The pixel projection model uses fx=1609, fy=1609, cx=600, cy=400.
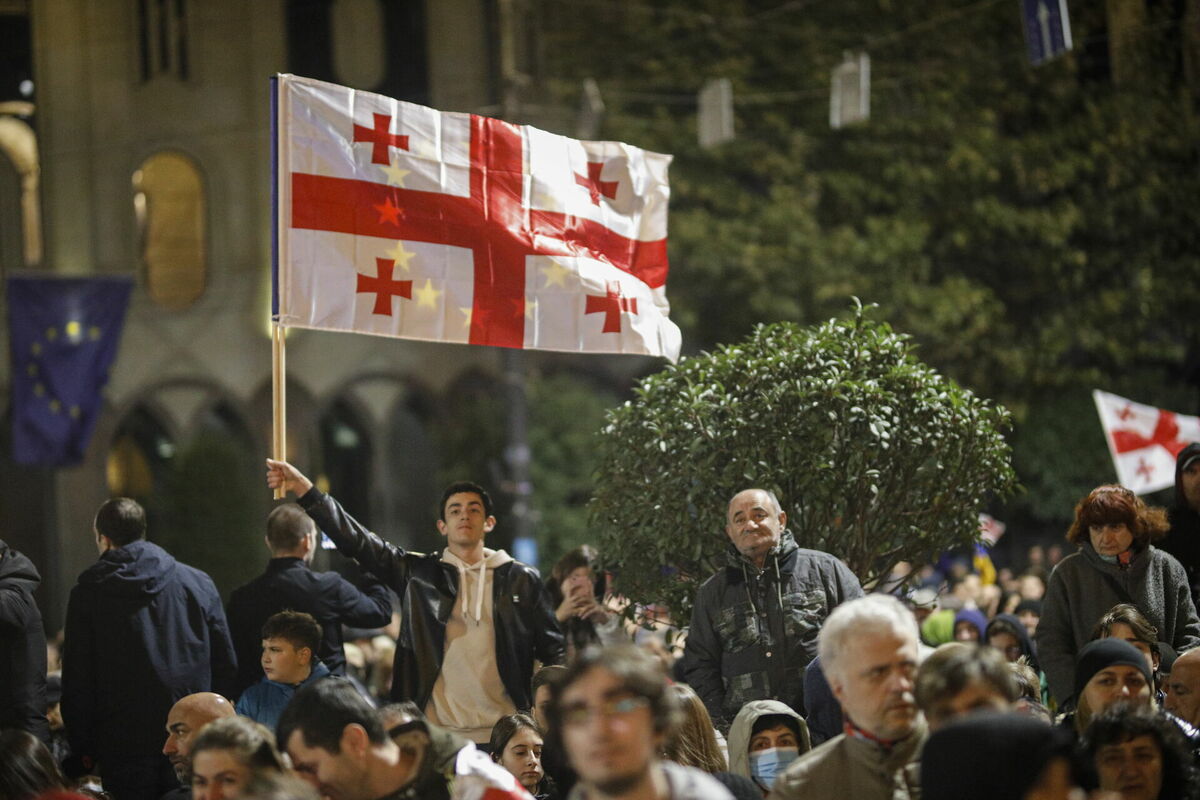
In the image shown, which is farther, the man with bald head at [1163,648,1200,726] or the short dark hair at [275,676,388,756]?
the man with bald head at [1163,648,1200,726]

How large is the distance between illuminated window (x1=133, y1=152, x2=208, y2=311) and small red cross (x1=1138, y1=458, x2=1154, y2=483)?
16.6 meters

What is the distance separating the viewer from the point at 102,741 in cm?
802

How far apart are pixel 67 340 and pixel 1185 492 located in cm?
1398

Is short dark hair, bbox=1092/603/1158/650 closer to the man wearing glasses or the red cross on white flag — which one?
the man wearing glasses

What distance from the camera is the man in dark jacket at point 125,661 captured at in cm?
801

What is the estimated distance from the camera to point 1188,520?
29.3 ft

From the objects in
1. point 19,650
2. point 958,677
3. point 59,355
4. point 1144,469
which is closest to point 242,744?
point 958,677

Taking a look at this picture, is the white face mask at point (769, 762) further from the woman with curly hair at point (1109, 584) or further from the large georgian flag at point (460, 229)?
the large georgian flag at point (460, 229)

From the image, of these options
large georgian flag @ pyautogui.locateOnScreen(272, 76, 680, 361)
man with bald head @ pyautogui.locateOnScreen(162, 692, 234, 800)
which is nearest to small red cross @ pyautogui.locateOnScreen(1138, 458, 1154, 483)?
large georgian flag @ pyautogui.locateOnScreen(272, 76, 680, 361)

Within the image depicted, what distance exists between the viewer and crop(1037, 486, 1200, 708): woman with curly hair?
25.9 ft

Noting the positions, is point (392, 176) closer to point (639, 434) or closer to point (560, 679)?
point (639, 434)

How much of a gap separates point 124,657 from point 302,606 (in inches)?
35.8

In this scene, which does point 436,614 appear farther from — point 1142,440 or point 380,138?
point 1142,440

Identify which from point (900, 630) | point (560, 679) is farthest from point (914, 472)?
point (560, 679)
